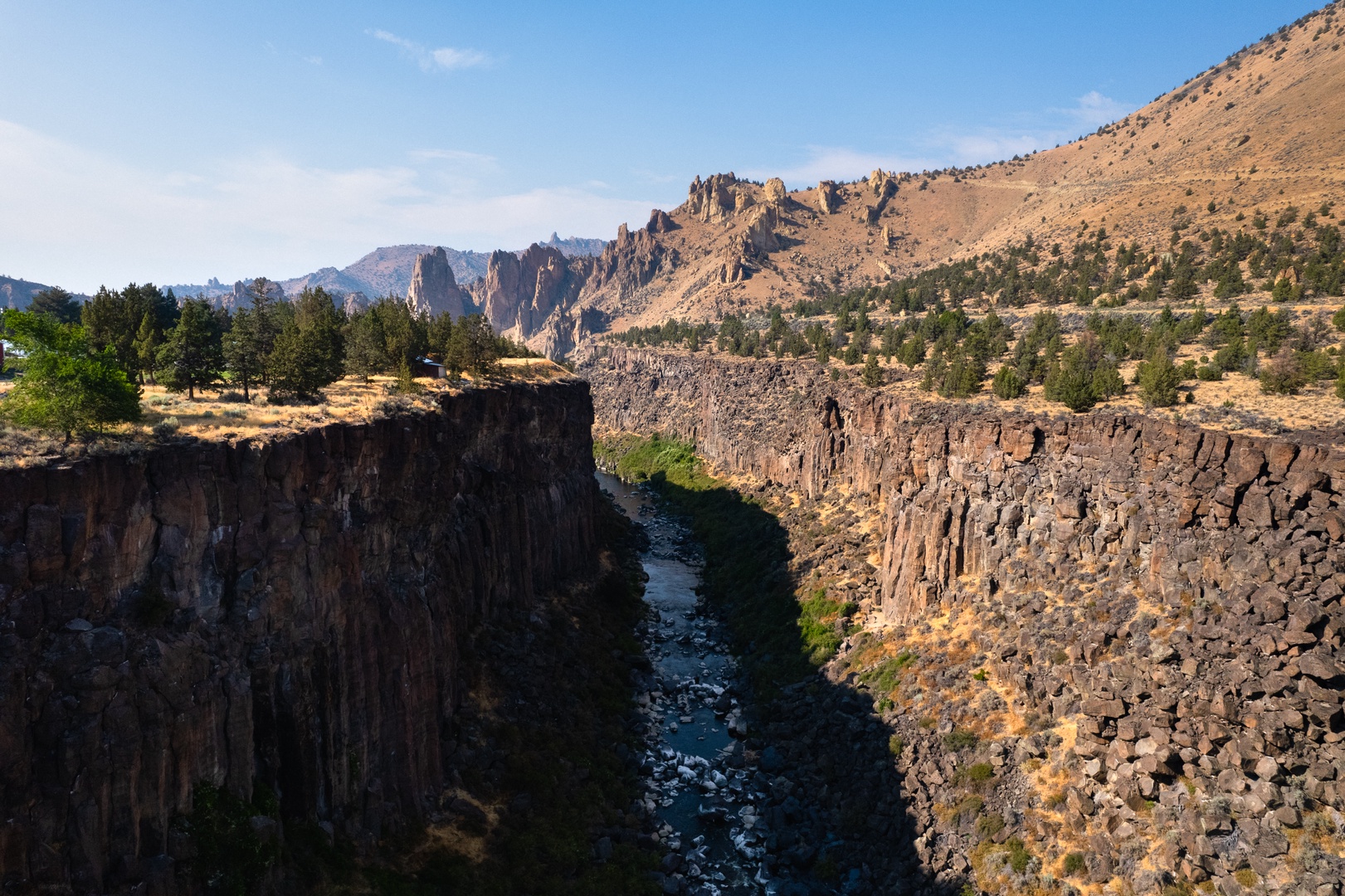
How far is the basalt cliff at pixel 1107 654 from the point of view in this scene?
2827 centimetres

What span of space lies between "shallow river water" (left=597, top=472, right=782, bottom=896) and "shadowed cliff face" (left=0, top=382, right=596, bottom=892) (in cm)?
1323

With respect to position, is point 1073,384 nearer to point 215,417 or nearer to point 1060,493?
point 1060,493

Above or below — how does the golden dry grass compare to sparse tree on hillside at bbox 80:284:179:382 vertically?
below

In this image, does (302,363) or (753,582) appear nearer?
(302,363)

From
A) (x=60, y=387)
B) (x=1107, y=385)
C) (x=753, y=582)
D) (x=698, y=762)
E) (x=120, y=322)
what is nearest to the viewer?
(x=60, y=387)

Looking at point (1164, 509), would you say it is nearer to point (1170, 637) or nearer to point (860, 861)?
point (1170, 637)

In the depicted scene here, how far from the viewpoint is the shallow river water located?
36.6m

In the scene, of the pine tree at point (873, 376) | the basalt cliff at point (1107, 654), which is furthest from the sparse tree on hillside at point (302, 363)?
the pine tree at point (873, 376)

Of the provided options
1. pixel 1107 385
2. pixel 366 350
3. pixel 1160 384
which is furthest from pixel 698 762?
pixel 1160 384

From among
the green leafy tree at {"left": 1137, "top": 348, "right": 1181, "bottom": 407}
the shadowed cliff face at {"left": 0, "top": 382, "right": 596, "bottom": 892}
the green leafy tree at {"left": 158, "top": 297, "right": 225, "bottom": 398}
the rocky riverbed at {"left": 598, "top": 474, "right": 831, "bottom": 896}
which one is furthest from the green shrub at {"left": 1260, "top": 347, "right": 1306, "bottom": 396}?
the green leafy tree at {"left": 158, "top": 297, "right": 225, "bottom": 398}

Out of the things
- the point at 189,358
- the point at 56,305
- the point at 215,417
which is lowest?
the point at 215,417

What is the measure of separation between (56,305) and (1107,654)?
251ft

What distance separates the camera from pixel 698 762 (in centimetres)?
4497

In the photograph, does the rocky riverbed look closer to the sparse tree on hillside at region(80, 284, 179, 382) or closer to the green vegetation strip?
the green vegetation strip
